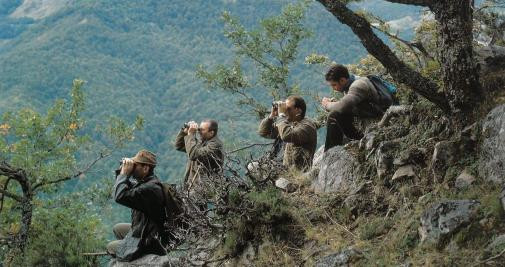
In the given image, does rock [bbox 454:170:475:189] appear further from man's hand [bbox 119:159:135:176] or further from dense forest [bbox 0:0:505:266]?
man's hand [bbox 119:159:135:176]

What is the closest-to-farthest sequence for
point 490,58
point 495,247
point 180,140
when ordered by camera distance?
point 495,247 < point 490,58 < point 180,140

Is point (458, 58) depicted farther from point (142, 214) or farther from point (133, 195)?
point (142, 214)

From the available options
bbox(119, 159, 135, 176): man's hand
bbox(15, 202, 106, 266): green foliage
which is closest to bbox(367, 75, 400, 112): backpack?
bbox(119, 159, 135, 176): man's hand

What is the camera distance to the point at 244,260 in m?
6.98

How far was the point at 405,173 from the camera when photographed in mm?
6484

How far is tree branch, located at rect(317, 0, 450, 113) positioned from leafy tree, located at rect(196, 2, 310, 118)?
11950 mm

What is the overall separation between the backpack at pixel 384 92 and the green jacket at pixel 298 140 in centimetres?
90

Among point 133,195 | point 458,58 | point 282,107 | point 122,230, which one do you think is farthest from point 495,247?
point 122,230

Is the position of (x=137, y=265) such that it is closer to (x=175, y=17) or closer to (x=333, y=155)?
(x=333, y=155)

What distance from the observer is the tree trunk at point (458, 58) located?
20.2 feet

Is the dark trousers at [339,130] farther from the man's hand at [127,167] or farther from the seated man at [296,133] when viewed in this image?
the man's hand at [127,167]

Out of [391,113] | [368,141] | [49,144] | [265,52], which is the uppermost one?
[391,113]

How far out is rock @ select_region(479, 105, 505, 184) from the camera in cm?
571

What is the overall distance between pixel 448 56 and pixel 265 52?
14503 mm
